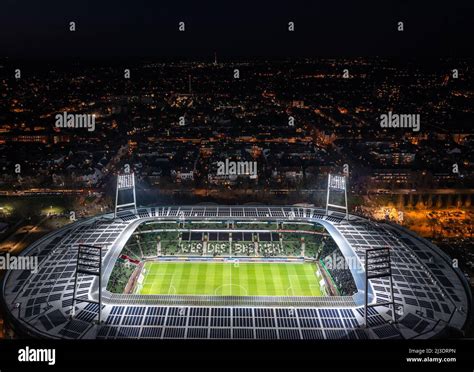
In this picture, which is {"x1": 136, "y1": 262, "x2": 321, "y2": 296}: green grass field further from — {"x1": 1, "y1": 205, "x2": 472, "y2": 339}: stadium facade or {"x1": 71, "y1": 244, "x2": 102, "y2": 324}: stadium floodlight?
{"x1": 71, "y1": 244, "x2": 102, "y2": 324}: stadium floodlight

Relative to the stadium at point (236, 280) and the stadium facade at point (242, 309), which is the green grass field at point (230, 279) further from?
the stadium facade at point (242, 309)

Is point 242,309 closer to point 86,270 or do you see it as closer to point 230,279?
point 86,270

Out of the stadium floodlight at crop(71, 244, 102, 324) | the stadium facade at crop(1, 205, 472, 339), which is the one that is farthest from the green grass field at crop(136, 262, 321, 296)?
the stadium floodlight at crop(71, 244, 102, 324)

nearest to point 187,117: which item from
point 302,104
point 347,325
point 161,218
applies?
point 302,104

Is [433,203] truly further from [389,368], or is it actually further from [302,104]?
[302,104]

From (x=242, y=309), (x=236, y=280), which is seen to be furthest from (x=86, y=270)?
(x=236, y=280)

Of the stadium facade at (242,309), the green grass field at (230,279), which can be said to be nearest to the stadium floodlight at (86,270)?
the stadium facade at (242,309)
